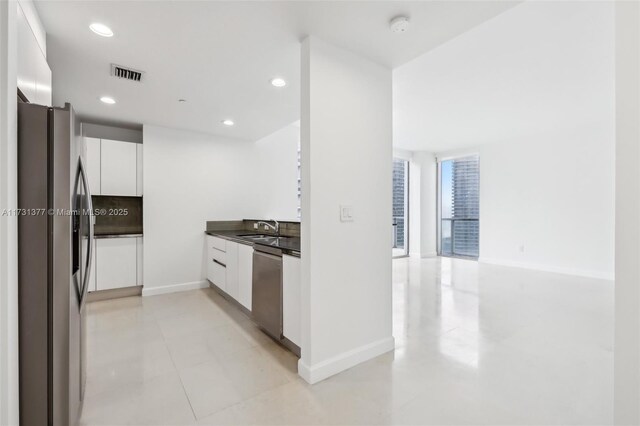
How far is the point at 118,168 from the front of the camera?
402cm

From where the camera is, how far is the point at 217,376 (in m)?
2.05

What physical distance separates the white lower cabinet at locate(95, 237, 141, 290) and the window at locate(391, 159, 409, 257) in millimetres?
5978

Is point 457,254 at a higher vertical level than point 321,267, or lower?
lower

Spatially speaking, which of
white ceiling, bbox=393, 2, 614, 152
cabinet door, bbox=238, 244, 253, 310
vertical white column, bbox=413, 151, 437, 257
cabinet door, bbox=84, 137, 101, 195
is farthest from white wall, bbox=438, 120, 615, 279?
cabinet door, bbox=84, 137, 101, 195

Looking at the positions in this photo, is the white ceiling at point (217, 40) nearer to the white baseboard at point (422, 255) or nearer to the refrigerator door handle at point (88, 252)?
the refrigerator door handle at point (88, 252)

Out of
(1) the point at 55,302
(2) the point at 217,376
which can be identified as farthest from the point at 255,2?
(2) the point at 217,376

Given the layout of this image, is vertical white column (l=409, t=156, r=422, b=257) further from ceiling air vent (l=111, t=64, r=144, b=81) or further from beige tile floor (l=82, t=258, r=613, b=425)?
ceiling air vent (l=111, t=64, r=144, b=81)

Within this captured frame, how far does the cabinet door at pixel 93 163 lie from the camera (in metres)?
3.79

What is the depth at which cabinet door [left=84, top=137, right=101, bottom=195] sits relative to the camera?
12.5 ft

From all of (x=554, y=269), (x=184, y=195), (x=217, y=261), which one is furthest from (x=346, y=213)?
(x=554, y=269)

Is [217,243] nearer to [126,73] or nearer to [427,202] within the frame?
[126,73]

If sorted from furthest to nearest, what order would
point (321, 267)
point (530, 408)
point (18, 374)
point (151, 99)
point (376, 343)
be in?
1. point (151, 99)
2. point (376, 343)
3. point (321, 267)
4. point (530, 408)
5. point (18, 374)

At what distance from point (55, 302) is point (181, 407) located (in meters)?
0.98

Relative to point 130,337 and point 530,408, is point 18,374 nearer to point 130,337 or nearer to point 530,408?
point 130,337
